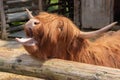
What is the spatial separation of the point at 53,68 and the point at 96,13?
291 inches

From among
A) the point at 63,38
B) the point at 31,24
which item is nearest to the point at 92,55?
the point at 63,38

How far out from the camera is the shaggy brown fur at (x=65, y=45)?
3420 millimetres

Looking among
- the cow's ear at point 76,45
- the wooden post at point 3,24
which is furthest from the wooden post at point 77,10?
the cow's ear at point 76,45

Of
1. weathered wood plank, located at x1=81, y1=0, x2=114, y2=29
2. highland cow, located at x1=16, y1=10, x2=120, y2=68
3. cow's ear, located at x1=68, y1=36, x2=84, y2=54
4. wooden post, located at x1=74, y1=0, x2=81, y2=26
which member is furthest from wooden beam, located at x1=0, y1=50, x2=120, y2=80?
wooden post, located at x1=74, y1=0, x2=81, y2=26

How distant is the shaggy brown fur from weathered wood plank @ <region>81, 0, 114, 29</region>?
6226mm

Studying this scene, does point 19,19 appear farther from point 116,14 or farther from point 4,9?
point 116,14

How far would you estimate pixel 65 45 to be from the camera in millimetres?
3742

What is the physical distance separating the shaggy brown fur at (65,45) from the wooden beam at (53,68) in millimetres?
132

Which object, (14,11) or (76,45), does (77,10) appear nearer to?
(14,11)

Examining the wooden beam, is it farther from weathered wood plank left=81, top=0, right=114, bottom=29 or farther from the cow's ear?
weathered wood plank left=81, top=0, right=114, bottom=29

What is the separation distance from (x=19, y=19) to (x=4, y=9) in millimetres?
1161

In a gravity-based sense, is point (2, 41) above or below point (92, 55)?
below

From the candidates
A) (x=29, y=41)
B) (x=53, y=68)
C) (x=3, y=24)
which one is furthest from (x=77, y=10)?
(x=29, y=41)

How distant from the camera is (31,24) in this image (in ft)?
11.0
